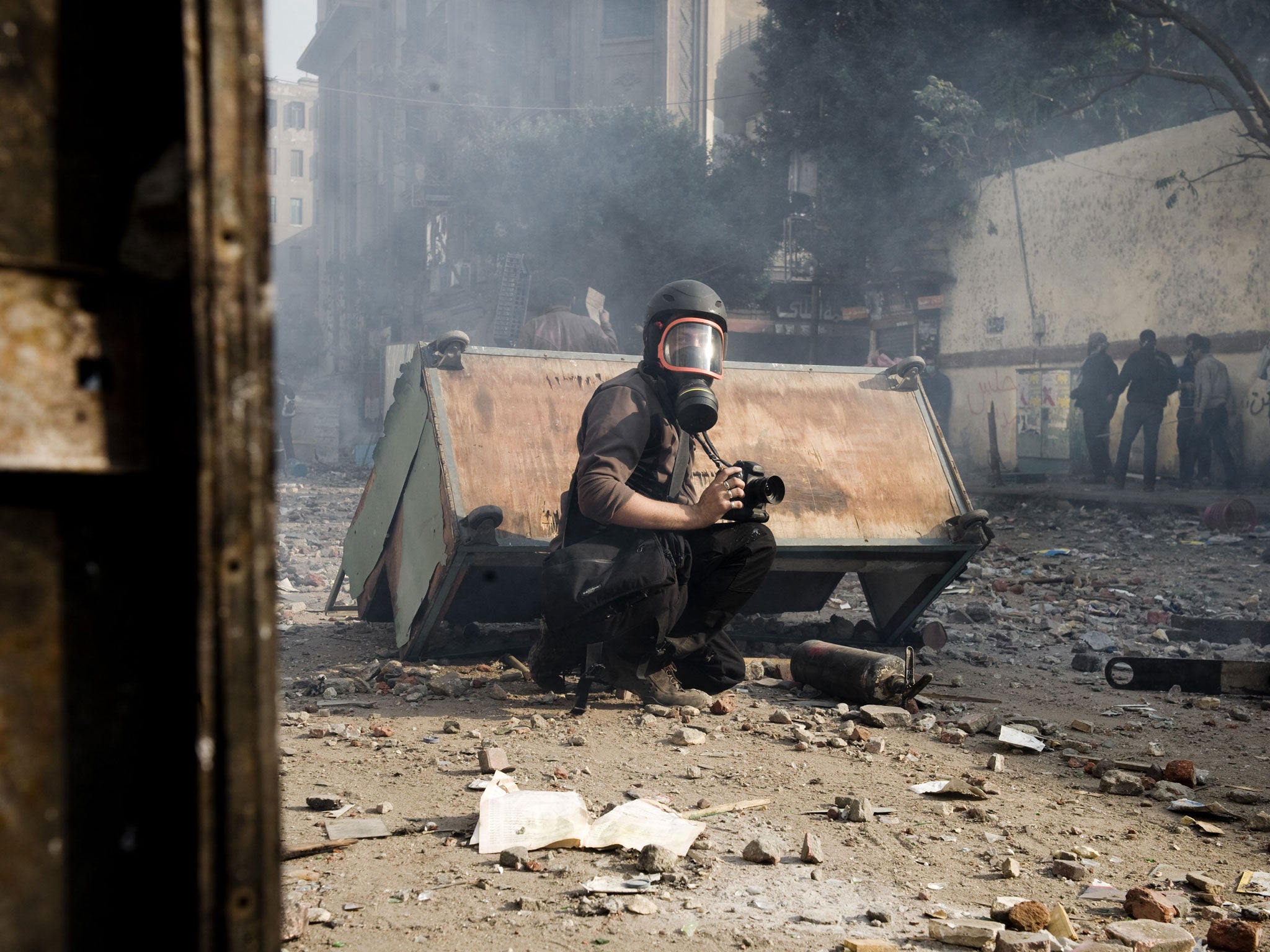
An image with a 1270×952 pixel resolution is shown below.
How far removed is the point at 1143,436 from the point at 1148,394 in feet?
1.78

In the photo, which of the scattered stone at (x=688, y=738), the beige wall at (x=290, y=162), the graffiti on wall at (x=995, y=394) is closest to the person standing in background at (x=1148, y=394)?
the graffiti on wall at (x=995, y=394)

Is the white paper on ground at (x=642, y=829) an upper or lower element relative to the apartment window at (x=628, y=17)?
lower

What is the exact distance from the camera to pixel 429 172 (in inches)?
1072

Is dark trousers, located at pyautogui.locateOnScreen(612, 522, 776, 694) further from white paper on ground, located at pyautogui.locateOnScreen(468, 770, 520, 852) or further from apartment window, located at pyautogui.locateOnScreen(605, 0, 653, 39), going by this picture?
apartment window, located at pyautogui.locateOnScreen(605, 0, 653, 39)

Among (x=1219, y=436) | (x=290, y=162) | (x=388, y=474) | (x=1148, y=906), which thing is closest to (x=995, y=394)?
(x=1219, y=436)

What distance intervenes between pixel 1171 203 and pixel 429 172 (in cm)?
1824

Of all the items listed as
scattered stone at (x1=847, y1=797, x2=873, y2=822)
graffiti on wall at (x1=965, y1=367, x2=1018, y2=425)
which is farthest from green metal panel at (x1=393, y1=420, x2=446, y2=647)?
graffiti on wall at (x1=965, y1=367, x2=1018, y2=425)

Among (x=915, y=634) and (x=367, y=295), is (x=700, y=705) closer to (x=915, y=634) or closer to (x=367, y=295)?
(x=915, y=634)

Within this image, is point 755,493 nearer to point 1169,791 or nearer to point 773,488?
point 773,488

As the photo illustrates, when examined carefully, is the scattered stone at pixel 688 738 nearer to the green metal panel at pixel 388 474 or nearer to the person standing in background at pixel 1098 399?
the green metal panel at pixel 388 474

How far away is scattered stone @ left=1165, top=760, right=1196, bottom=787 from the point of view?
3.49m

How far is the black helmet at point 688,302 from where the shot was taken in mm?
4137

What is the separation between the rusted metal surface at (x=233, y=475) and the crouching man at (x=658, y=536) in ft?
9.68

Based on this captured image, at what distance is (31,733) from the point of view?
3.01ft
